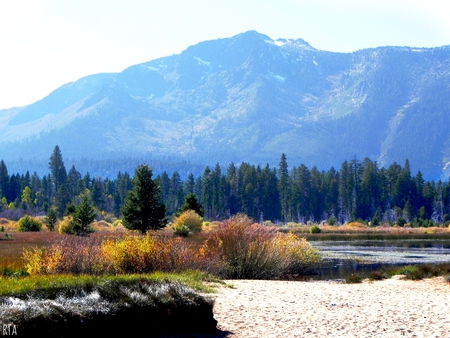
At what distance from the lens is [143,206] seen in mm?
45156

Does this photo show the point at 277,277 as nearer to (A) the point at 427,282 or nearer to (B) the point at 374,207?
(A) the point at 427,282

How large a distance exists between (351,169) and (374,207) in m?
10.7

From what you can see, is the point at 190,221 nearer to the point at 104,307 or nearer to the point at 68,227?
the point at 68,227

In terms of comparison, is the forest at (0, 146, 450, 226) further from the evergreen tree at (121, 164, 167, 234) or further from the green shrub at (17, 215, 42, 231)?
the evergreen tree at (121, 164, 167, 234)

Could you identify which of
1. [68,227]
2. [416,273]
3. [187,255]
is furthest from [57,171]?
[416,273]

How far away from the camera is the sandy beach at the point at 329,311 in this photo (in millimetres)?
12039

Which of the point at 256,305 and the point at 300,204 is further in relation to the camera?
the point at 300,204

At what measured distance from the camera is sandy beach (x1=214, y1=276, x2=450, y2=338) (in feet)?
39.5

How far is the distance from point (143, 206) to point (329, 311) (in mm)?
32271

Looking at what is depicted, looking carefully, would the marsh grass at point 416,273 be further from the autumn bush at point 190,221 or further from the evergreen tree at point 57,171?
the evergreen tree at point 57,171

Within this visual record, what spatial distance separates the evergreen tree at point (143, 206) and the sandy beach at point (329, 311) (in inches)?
1058

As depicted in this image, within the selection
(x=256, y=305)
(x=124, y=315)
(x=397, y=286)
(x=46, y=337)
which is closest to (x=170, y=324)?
(x=124, y=315)

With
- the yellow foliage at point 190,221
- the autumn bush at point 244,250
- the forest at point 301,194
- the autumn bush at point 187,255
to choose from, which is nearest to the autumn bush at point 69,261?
the autumn bush at point 187,255

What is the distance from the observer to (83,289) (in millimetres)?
10812
